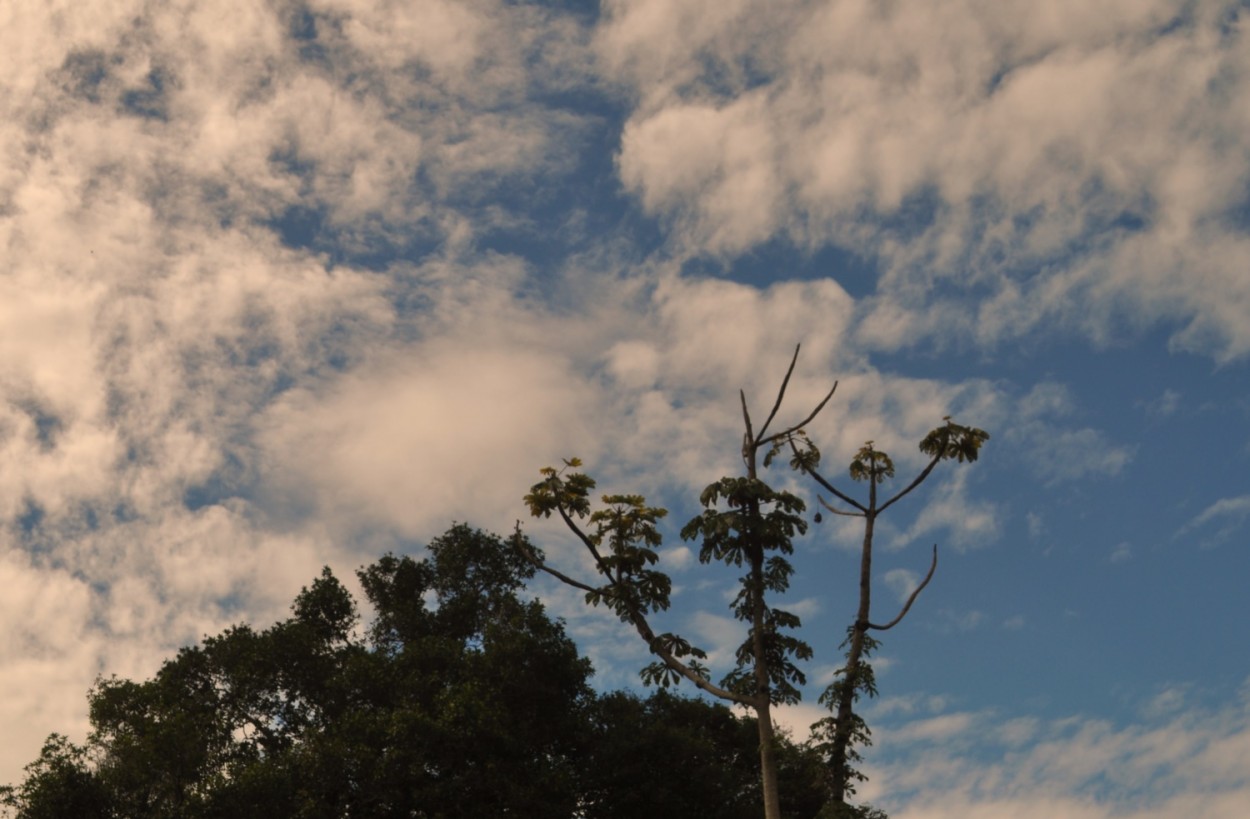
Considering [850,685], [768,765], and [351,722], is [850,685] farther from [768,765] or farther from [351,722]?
[351,722]

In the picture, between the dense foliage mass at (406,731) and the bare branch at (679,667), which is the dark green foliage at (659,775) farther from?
the bare branch at (679,667)

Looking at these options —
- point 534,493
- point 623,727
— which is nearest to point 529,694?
point 623,727

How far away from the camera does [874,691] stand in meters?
27.8

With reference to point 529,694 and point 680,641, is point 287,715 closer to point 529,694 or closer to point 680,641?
point 529,694

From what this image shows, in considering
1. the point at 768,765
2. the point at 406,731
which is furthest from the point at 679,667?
the point at 406,731

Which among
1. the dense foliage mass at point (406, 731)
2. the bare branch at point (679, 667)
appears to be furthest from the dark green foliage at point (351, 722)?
the bare branch at point (679, 667)

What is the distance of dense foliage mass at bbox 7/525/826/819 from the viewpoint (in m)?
32.5

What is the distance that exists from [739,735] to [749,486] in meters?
23.4

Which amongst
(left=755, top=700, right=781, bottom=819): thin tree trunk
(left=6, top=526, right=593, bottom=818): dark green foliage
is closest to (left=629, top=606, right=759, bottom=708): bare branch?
(left=755, top=700, right=781, bottom=819): thin tree trunk

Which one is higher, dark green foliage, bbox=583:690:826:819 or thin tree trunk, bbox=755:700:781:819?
dark green foliage, bbox=583:690:826:819

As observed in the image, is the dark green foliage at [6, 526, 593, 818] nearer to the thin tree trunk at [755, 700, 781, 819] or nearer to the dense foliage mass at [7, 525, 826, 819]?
the dense foliage mass at [7, 525, 826, 819]

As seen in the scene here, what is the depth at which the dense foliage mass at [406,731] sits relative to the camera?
107ft

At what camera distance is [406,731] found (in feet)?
106

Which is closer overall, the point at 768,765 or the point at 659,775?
the point at 768,765
